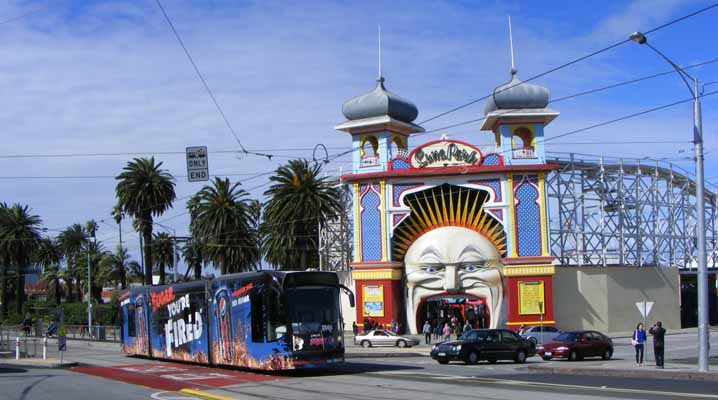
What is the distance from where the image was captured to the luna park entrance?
56781mm

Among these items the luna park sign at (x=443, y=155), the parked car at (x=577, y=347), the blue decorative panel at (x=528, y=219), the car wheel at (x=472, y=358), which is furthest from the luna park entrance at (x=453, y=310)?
the car wheel at (x=472, y=358)

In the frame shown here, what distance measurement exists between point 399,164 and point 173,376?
3165 centimetres

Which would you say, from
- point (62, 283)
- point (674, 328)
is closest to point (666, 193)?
point (674, 328)

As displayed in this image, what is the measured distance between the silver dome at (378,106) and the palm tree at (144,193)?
53.7 feet

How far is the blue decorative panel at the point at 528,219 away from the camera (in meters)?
55.3

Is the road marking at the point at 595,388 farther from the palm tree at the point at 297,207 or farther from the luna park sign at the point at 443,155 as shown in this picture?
the palm tree at the point at 297,207

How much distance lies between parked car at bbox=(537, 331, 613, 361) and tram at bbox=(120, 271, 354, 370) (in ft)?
41.0

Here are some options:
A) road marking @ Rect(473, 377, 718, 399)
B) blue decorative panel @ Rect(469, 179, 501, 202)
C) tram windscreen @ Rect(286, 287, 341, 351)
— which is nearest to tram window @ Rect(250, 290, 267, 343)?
tram windscreen @ Rect(286, 287, 341, 351)

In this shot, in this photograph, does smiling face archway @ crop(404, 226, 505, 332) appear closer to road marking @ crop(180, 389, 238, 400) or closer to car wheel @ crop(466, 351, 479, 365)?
car wheel @ crop(466, 351, 479, 365)

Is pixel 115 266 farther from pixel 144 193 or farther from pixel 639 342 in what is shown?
pixel 639 342

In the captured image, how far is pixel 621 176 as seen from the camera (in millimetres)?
63125

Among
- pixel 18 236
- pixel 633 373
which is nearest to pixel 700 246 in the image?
pixel 633 373

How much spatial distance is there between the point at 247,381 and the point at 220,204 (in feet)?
137

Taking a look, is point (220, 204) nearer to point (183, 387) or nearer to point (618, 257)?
point (618, 257)
